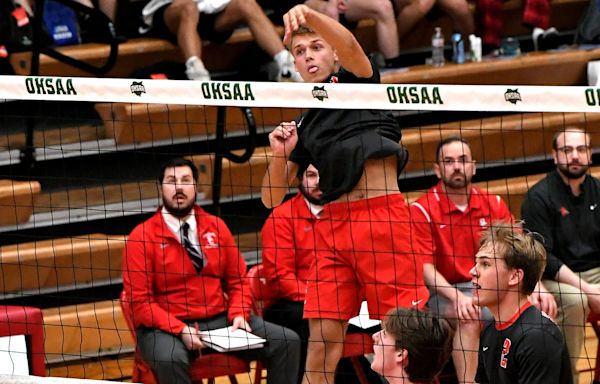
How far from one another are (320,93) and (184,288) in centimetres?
185

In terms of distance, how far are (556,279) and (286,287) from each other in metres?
1.51

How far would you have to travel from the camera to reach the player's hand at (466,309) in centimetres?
676

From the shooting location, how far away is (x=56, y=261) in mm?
7938

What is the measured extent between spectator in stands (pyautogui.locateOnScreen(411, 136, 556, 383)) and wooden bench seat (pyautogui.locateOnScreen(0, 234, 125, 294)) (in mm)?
1909

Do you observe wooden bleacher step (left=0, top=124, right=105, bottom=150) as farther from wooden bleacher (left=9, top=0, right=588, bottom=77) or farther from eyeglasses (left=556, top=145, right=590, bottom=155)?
eyeglasses (left=556, top=145, right=590, bottom=155)

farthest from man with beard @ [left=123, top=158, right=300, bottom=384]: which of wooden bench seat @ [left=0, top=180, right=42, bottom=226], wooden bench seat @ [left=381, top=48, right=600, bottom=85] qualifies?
wooden bench seat @ [left=381, top=48, right=600, bottom=85]

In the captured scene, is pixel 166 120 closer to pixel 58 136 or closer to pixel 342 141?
pixel 58 136

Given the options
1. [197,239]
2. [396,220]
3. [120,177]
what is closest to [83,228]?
[120,177]

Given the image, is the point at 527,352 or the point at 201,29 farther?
the point at 201,29

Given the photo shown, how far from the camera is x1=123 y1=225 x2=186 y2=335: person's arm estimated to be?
6734 millimetres

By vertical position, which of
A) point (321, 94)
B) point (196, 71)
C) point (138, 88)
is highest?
point (196, 71)

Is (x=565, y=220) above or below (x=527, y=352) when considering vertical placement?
above

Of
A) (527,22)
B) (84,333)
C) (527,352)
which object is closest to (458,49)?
(527,22)

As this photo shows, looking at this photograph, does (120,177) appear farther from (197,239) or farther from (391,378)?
(391,378)
